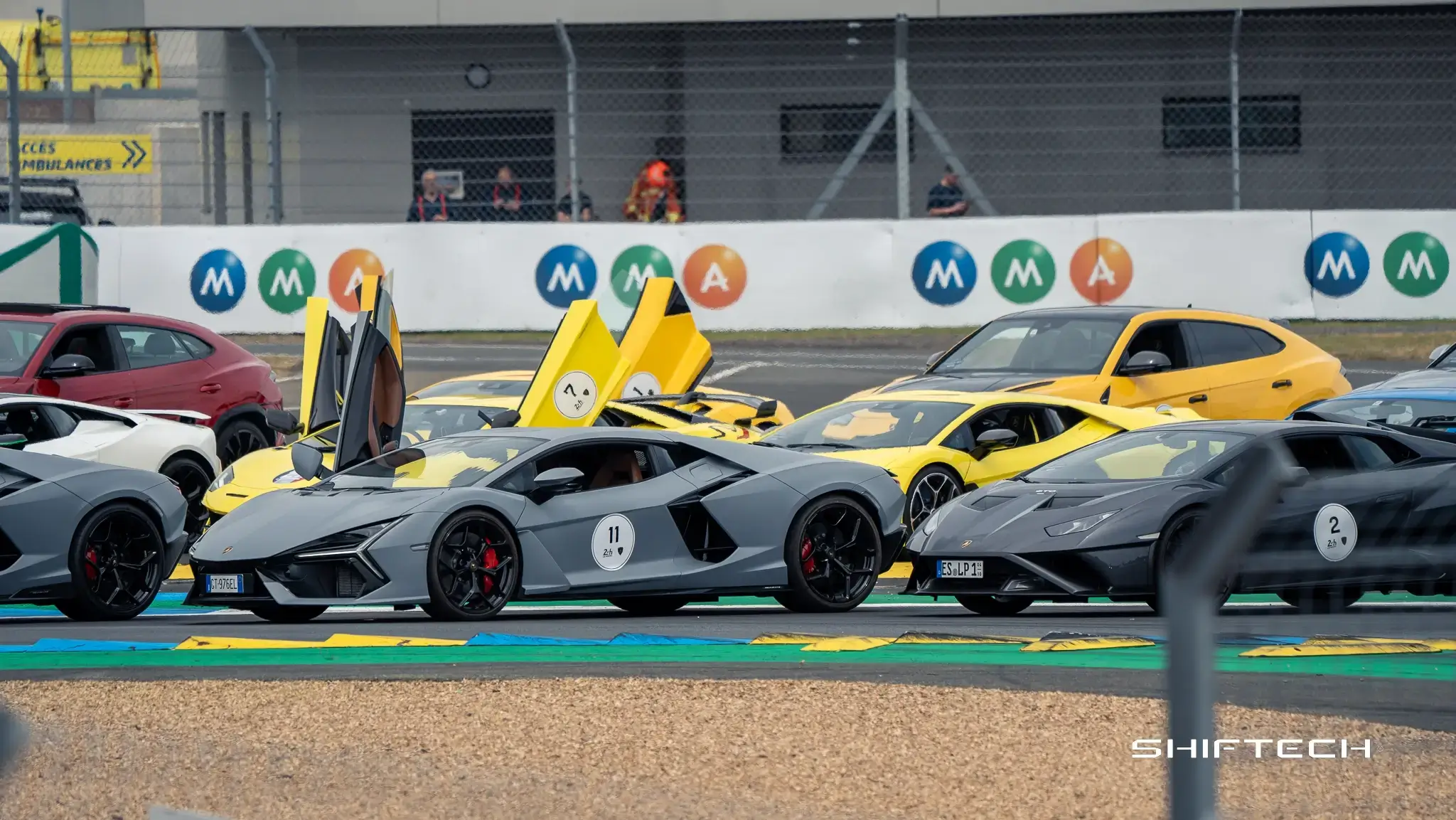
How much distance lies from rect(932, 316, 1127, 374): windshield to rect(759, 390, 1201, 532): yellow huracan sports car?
1.45 m

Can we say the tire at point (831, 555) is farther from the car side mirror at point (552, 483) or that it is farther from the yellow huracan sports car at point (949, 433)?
the yellow huracan sports car at point (949, 433)

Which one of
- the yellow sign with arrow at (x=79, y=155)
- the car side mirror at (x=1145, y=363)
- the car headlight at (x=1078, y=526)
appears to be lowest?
the car headlight at (x=1078, y=526)

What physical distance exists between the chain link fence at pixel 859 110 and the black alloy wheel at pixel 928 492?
1396 cm

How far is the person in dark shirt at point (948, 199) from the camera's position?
74.2ft

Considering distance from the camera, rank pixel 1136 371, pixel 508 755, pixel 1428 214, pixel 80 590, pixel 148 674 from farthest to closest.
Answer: pixel 1428 214 → pixel 1136 371 → pixel 80 590 → pixel 148 674 → pixel 508 755

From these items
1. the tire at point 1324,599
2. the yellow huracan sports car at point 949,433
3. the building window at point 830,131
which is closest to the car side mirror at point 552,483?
the yellow huracan sports car at point 949,433

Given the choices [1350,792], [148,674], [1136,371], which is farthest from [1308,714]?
[1136,371]

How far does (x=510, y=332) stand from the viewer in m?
21.8

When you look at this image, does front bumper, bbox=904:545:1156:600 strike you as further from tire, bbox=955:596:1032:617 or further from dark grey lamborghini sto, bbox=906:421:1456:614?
tire, bbox=955:596:1032:617

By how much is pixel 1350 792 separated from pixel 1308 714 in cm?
16

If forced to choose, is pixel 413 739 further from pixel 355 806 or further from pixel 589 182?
pixel 589 182

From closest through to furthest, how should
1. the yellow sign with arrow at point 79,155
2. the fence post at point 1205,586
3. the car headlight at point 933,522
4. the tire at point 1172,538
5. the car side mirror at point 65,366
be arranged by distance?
the fence post at point 1205,586 → the tire at point 1172,538 → the car headlight at point 933,522 → the car side mirror at point 65,366 → the yellow sign with arrow at point 79,155

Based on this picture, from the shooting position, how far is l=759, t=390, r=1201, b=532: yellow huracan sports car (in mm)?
12062

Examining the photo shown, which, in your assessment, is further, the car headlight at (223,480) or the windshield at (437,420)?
the windshield at (437,420)
